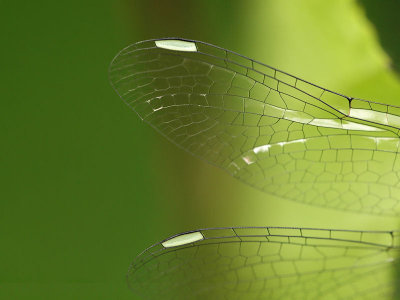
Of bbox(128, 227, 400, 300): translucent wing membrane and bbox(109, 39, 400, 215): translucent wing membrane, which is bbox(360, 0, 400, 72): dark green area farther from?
bbox(128, 227, 400, 300): translucent wing membrane

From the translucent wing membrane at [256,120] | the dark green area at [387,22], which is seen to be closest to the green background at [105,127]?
the dark green area at [387,22]

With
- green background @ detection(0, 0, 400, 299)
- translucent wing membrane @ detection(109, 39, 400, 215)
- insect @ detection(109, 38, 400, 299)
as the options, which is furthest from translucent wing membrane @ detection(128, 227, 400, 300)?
green background @ detection(0, 0, 400, 299)

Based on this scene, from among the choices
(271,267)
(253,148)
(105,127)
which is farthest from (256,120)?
(105,127)

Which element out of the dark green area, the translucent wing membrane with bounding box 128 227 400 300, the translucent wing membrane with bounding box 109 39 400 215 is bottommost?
the translucent wing membrane with bounding box 128 227 400 300

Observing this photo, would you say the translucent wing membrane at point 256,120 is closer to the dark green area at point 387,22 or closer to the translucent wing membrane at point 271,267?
the translucent wing membrane at point 271,267

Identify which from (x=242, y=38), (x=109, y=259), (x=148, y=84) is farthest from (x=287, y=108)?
(x=109, y=259)

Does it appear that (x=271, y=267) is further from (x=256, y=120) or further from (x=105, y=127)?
(x=105, y=127)
